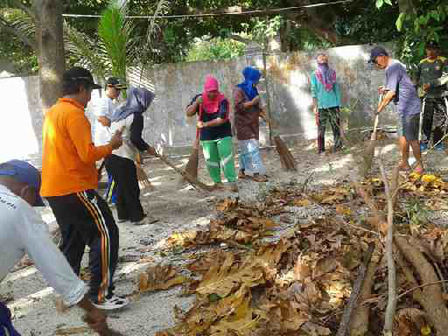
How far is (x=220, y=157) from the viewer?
689 cm

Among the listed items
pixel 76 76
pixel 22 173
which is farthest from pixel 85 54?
pixel 22 173

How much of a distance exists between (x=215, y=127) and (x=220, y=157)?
17.7 inches

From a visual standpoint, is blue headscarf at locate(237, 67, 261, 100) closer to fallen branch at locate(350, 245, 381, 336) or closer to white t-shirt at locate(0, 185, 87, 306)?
fallen branch at locate(350, 245, 381, 336)

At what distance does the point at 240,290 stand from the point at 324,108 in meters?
5.87

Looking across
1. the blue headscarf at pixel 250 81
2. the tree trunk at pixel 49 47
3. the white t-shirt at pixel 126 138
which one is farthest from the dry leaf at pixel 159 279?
the blue headscarf at pixel 250 81

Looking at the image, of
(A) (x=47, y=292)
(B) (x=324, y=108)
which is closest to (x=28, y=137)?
(B) (x=324, y=108)

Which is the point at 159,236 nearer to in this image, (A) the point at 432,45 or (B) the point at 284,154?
(B) the point at 284,154

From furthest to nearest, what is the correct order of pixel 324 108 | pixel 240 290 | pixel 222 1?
pixel 222 1, pixel 324 108, pixel 240 290

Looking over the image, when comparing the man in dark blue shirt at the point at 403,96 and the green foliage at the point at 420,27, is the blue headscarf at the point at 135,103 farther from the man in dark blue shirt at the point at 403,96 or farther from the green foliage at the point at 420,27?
the green foliage at the point at 420,27

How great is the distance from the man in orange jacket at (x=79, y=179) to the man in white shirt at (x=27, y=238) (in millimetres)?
1238

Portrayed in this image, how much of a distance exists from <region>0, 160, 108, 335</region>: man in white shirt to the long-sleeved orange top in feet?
3.90

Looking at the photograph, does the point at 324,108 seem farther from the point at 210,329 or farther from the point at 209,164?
the point at 210,329

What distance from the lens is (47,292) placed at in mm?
4156

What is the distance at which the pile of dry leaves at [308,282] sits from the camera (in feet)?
8.48
